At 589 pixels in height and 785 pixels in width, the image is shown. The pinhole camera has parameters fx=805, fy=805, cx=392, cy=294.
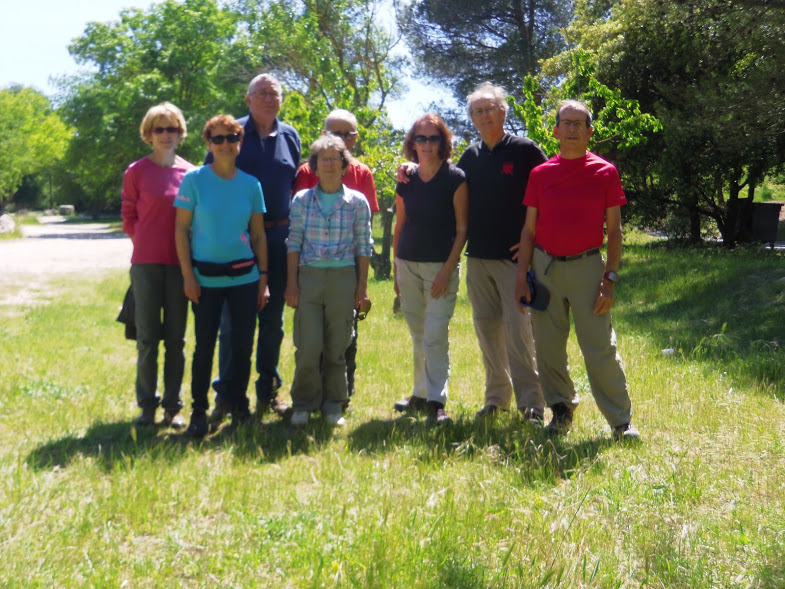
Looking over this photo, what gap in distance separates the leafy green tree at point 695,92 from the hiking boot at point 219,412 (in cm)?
855

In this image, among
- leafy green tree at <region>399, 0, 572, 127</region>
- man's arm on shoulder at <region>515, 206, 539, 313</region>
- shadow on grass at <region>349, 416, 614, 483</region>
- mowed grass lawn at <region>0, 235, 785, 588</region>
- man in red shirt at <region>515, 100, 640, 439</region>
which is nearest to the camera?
mowed grass lawn at <region>0, 235, 785, 588</region>

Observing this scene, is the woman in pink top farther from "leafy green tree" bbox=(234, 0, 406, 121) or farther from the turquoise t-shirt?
"leafy green tree" bbox=(234, 0, 406, 121)

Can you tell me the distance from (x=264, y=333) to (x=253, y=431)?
3.09 ft

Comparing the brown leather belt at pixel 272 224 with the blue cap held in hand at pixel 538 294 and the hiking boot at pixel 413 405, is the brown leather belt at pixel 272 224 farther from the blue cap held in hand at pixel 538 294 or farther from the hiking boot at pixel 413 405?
the blue cap held in hand at pixel 538 294

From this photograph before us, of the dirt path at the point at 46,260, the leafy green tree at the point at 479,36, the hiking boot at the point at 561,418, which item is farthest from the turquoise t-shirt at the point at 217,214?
the leafy green tree at the point at 479,36

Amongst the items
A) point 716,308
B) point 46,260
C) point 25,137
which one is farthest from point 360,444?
point 25,137

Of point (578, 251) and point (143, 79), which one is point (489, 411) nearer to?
point (578, 251)

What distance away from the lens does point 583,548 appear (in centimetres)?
350

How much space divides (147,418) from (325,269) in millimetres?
1674

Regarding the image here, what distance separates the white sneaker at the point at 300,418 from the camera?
5602 millimetres

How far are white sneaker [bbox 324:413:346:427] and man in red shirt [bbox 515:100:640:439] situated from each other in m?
1.47

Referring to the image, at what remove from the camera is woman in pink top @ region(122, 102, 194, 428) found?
5402mm

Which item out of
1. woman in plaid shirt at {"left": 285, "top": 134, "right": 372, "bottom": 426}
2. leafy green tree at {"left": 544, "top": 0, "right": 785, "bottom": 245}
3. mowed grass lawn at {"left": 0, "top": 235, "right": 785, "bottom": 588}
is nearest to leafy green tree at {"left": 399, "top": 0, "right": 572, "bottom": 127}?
leafy green tree at {"left": 544, "top": 0, "right": 785, "bottom": 245}

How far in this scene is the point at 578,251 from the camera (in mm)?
4969
